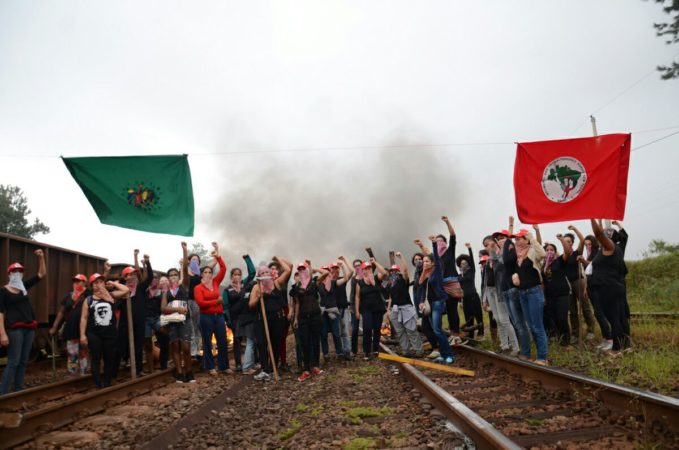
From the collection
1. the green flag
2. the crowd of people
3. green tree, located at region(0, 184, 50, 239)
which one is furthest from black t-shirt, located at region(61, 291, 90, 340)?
green tree, located at region(0, 184, 50, 239)

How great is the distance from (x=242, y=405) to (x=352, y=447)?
9.71 ft

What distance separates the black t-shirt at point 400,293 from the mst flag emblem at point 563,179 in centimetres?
328

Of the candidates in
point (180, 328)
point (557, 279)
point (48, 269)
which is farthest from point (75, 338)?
point (557, 279)

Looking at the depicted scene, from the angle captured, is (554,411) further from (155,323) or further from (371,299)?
(155,323)

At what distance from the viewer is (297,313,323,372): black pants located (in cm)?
886

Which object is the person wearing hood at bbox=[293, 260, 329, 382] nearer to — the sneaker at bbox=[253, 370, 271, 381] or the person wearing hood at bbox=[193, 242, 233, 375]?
the sneaker at bbox=[253, 370, 271, 381]

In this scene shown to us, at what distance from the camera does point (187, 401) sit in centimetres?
676

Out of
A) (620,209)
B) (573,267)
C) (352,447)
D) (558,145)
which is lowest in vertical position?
(352,447)

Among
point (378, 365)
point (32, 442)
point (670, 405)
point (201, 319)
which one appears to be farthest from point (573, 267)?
point (32, 442)

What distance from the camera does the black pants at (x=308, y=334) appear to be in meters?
8.86

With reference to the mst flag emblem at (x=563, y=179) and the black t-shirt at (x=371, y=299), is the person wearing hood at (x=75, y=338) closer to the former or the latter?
the black t-shirt at (x=371, y=299)

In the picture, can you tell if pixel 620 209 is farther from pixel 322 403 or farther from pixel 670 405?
pixel 322 403

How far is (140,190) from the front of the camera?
9438mm

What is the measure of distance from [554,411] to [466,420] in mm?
1192
